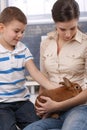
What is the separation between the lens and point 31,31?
2.89m

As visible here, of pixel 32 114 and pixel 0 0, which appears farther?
pixel 0 0

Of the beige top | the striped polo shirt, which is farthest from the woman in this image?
the striped polo shirt

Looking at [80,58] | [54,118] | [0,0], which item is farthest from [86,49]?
[0,0]

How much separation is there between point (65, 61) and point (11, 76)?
290 mm

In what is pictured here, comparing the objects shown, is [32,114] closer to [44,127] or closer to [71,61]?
[44,127]

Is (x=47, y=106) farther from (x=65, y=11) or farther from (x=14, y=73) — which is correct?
(x=65, y=11)

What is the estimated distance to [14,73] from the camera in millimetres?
1357

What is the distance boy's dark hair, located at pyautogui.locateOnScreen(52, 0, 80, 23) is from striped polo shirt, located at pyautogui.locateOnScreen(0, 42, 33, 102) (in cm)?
30

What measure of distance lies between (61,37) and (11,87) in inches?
14.7

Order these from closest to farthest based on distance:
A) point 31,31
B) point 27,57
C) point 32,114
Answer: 1. point 32,114
2. point 27,57
3. point 31,31

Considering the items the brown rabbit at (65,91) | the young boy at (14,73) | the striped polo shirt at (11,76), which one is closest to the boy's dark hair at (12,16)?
the young boy at (14,73)

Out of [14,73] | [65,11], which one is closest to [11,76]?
[14,73]

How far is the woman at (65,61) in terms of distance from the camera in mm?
1192

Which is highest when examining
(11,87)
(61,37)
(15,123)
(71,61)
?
(61,37)
